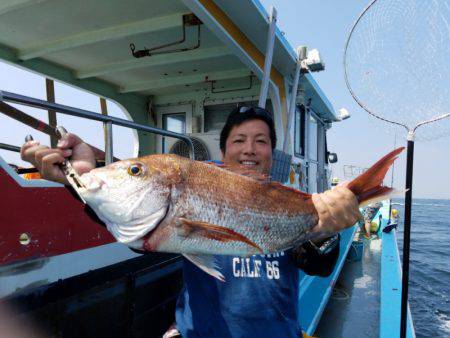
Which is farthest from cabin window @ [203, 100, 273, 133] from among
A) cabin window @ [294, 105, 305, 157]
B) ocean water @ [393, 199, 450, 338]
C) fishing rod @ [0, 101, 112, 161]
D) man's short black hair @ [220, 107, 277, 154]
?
ocean water @ [393, 199, 450, 338]

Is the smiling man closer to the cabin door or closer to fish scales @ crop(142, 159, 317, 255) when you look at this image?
fish scales @ crop(142, 159, 317, 255)

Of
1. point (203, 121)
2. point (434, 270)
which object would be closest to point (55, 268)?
point (203, 121)

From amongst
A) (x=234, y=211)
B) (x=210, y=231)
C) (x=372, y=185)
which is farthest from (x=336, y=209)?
(x=210, y=231)

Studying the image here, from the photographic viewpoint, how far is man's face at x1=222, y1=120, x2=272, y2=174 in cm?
228

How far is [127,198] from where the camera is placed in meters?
1.46

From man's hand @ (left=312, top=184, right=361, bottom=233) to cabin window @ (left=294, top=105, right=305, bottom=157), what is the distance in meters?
6.37

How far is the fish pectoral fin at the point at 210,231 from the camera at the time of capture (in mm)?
1451

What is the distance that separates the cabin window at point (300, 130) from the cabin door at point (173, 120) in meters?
2.67

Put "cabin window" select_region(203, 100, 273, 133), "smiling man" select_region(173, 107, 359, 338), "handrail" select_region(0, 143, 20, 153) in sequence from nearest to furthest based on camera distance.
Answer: "smiling man" select_region(173, 107, 359, 338), "handrail" select_region(0, 143, 20, 153), "cabin window" select_region(203, 100, 273, 133)

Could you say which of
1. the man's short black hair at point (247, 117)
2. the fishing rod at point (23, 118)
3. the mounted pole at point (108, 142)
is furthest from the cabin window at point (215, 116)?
the fishing rod at point (23, 118)

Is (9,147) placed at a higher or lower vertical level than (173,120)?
lower

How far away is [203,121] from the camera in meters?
7.61

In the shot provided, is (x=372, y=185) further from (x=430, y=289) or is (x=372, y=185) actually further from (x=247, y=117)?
(x=430, y=289)

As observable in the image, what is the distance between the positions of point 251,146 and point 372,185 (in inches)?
35.8
